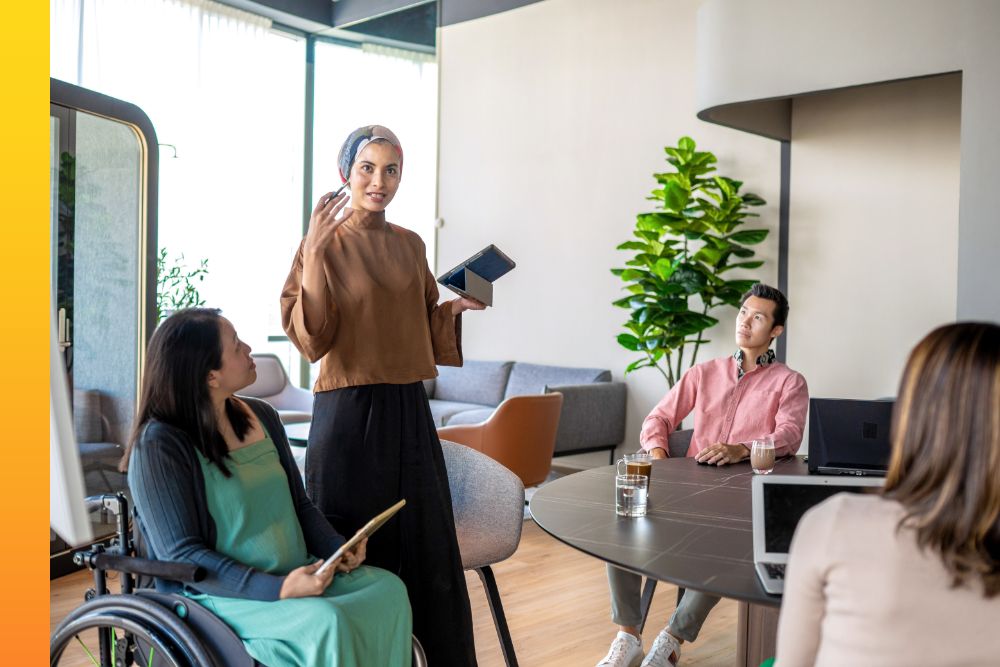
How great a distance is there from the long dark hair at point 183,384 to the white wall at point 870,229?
13.6ft

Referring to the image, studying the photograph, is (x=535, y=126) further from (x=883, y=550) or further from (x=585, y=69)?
(x=883, y=550)

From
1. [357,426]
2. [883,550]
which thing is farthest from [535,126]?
[883,550]

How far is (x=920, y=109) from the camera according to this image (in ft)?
16.7

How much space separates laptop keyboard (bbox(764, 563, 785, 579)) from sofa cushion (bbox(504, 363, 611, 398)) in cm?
487

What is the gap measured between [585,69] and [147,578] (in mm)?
5634

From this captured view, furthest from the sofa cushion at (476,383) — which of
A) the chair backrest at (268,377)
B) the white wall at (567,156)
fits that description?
the chair backrest at (268,377)

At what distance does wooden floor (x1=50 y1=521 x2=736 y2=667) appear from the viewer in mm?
3281

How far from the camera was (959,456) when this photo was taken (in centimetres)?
109

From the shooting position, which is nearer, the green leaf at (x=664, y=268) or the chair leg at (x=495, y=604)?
the chair leg at (x=495, y=604)

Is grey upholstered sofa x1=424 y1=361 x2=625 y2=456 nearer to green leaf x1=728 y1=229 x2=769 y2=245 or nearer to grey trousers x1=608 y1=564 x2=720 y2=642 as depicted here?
green leaf x1=728 y1=229 x2=769 y2=245

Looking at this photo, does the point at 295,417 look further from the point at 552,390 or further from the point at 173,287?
the point at 552,390

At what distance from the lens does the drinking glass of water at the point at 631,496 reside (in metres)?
2.07

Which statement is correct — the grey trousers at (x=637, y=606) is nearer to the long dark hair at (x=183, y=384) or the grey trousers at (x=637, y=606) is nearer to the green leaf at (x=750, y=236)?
the long dark hair at (x=183, y=384)

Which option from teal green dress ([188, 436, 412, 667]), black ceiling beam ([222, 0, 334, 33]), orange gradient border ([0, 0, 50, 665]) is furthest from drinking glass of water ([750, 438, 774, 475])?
black ceiling beam ([222, 0, 334, 33])
